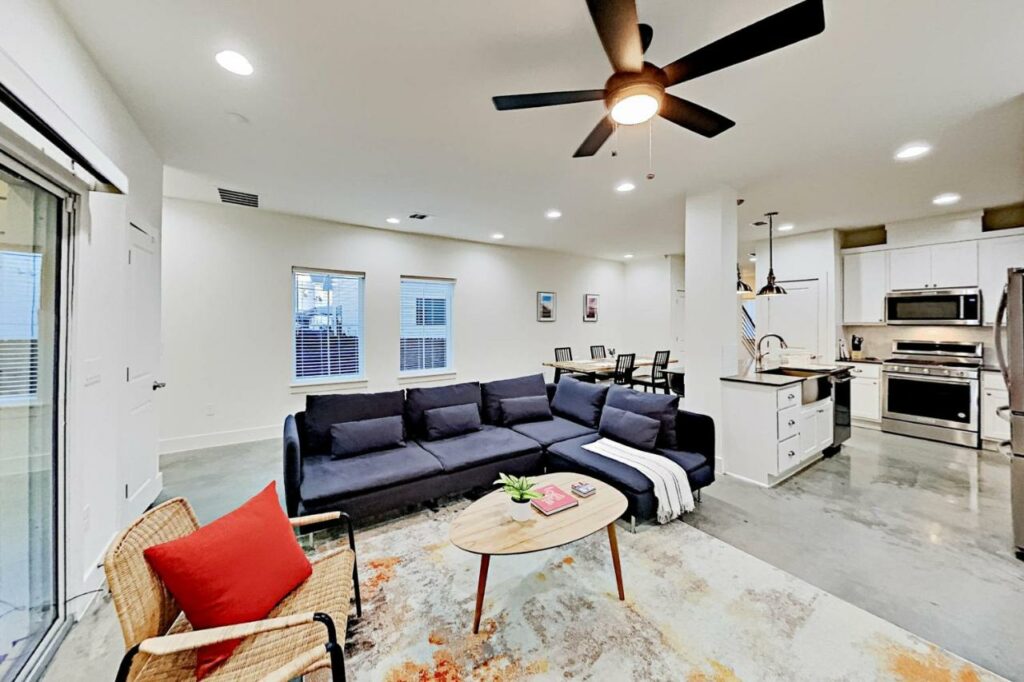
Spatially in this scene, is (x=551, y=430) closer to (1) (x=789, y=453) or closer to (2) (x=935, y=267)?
(1) (x=789, y=453)

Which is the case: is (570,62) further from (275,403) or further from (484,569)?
(275,403)

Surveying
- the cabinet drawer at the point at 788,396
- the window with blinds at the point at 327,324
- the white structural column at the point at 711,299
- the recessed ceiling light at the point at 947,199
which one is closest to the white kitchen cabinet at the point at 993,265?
the recessed ceiling light at the point at 947,199

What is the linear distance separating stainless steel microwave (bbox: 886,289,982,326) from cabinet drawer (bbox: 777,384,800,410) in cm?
289

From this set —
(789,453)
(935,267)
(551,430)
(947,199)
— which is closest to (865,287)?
(935,267)

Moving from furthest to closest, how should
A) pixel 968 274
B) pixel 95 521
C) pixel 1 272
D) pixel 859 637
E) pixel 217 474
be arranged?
1. pixel 968 274
2. pixel 217 474
3. pixel 95 521
4. pixel 859 637
5. pixel 1 272

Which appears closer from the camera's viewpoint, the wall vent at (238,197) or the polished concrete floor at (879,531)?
the polished concrete floor at (879,531)

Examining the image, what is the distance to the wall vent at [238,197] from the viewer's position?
4.06m

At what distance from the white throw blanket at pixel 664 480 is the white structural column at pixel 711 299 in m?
1.27

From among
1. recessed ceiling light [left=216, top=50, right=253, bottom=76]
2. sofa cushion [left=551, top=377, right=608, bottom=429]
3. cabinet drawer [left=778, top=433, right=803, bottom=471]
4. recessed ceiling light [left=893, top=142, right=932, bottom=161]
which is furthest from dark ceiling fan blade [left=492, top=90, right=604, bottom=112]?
cabinet drawer [left=778, top=433, right=803, bottom=471]

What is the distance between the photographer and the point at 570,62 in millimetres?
2037

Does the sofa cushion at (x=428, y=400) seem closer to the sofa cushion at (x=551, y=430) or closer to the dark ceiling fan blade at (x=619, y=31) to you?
the sofa cushion at (x=551, y=430)

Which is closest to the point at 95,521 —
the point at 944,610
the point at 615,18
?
the point at 615,18

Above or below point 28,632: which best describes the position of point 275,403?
above

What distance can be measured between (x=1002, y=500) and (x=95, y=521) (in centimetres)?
639
